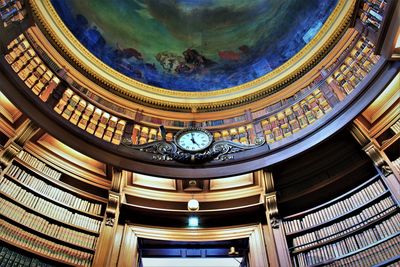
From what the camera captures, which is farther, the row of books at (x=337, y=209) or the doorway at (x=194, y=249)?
the doorway at (x=194, y=249)

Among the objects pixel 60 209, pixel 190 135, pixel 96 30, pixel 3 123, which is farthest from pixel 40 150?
pixel 96 30

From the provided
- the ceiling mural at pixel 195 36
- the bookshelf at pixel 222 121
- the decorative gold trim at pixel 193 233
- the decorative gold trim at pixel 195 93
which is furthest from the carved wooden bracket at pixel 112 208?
the ceiling mural at pixel 195 36

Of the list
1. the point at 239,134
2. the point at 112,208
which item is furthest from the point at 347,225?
the point at 112,208

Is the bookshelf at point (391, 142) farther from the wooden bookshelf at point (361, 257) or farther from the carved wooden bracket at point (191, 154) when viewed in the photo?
the carved wooden bracket at point (191, 154)

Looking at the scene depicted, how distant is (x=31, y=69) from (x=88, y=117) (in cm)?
131

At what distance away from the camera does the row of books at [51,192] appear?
16.0 ft

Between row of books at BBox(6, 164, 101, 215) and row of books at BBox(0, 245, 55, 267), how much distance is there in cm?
96

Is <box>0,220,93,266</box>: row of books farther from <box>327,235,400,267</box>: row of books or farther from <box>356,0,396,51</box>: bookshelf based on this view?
<box>356,0,396,51</box>: bookshelf

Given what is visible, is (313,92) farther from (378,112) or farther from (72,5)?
(72,5)

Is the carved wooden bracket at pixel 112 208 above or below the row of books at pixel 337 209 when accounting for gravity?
above

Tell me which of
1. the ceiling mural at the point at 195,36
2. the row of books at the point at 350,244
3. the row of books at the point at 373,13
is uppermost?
the ceiling mural at the point at 195,36

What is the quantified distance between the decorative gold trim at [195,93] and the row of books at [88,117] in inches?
54.7

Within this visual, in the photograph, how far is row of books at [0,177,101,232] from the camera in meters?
4.62

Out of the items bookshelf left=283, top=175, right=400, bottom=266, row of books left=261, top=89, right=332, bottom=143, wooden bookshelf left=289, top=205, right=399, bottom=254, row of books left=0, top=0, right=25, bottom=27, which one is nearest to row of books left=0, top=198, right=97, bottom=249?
row of books left=0, top=0, right=25, bottom=27
